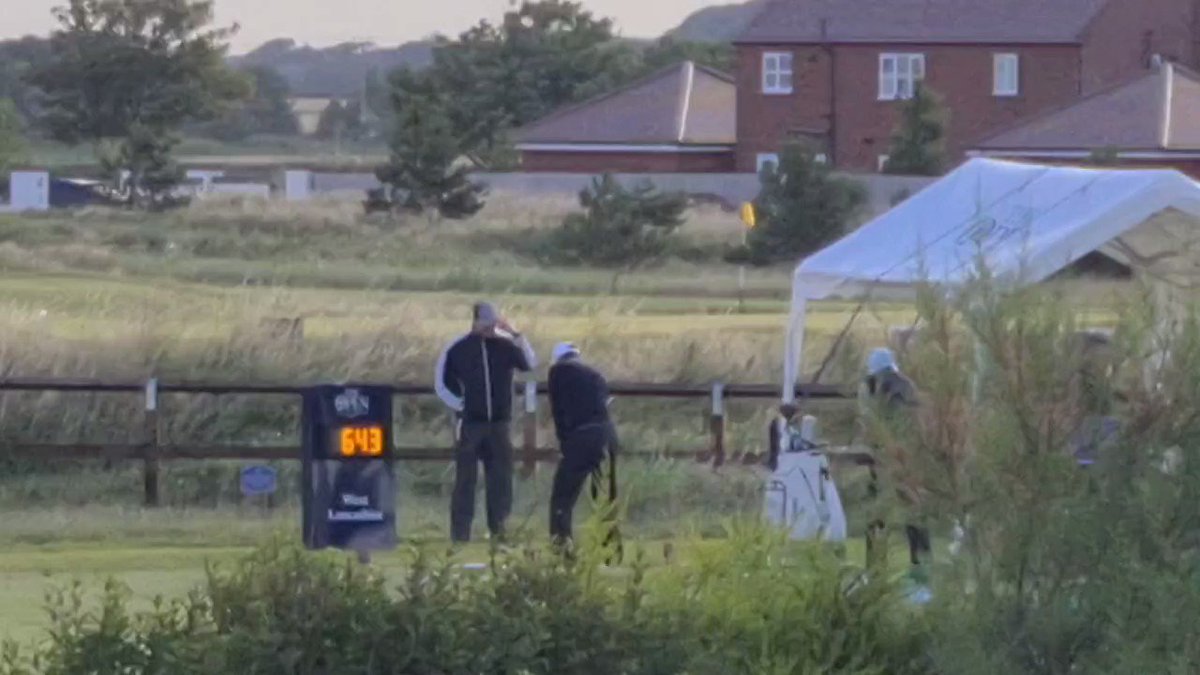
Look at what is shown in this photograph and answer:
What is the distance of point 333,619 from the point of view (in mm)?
8172

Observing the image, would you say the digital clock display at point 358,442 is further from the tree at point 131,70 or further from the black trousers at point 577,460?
the tree at point 131,70

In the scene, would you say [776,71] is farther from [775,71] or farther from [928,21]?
[928,21]

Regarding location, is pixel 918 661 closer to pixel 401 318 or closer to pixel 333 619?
pixel 333 619

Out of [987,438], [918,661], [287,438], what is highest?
[987,438]

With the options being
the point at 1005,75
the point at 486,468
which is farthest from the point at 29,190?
the point at 486,468

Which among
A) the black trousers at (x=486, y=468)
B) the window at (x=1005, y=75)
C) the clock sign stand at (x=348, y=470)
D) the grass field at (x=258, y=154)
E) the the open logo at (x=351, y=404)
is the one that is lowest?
the grass field at (x=258, y=154)

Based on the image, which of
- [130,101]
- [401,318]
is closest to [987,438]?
[401,318]

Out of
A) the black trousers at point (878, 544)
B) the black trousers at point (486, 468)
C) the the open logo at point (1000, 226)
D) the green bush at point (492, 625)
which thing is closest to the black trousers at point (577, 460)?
the black trousers at point (486, 468)

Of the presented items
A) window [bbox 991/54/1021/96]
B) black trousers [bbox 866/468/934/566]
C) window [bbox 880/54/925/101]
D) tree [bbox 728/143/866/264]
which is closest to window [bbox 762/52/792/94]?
window [bbox 880/54/925/101]

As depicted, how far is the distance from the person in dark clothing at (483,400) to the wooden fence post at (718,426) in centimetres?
418

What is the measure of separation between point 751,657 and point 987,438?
1416 mm

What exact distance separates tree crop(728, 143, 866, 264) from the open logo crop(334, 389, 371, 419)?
38.7m

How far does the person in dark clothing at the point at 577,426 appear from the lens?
15.6 m

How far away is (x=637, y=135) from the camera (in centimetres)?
7656
